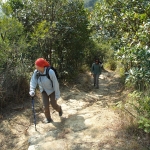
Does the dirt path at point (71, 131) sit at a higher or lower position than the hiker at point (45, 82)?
lower

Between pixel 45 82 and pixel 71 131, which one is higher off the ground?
pixel 45 82

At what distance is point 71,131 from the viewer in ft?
16.8

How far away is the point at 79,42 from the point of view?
36.9 ft

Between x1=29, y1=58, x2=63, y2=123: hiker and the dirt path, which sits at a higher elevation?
x1=29, y1=58, x2=63, y2=123: hiker

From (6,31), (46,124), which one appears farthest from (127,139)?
(6,31)

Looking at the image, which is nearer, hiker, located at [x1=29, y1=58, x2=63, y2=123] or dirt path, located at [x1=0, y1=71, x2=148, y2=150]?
dirt path, located at [x1=0, y1=71, x2=148, y2=150]

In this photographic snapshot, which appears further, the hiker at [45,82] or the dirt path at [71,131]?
the hiker at [45,82]

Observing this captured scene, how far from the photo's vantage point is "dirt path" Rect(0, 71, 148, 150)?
169 inches

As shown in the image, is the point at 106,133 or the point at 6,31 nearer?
the point at 106,133

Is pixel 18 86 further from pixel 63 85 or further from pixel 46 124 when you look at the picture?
pixel 63 85

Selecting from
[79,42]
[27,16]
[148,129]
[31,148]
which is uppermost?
[27,16]

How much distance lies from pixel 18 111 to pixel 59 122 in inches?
70.4

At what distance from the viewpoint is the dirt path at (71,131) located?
14.1 ft

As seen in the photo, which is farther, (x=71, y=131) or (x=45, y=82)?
(x=45, y=82)
